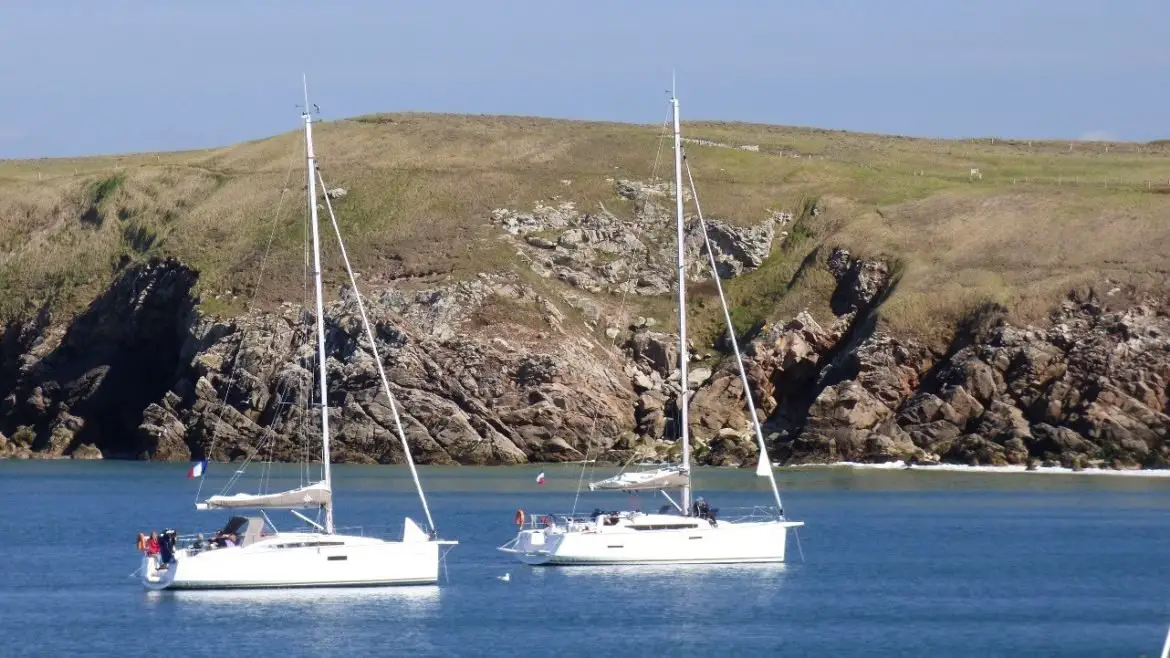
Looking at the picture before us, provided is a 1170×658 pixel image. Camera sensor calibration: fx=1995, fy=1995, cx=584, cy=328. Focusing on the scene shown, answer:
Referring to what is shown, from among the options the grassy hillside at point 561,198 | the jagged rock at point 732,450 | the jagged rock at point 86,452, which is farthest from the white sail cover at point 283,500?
the jagged rock at point 86,452

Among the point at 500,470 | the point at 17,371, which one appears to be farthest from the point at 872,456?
the point at 17,371

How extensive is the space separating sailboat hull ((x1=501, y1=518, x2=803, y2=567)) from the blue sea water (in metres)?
0.52

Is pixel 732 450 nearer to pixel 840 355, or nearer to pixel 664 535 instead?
pixel 840 355

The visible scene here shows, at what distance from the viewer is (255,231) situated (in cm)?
13338

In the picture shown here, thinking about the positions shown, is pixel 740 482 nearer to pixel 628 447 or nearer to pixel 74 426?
pixel 628 447

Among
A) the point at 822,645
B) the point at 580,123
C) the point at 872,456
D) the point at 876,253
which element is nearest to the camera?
the point at 822,645

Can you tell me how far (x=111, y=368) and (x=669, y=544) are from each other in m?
75.7

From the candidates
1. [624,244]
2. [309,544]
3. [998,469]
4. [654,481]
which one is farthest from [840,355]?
[309,544]

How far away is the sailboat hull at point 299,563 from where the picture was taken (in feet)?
165

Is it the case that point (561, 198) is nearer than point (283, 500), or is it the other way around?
point (283, 500)

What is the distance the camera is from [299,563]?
50375mm

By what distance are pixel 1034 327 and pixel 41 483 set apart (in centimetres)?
5303

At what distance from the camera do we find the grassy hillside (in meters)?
119

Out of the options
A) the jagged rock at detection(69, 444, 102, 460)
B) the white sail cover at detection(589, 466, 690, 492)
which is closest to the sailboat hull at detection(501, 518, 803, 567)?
the white sail cover at detection(589, 466, 690, 492)
